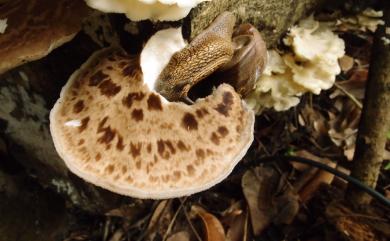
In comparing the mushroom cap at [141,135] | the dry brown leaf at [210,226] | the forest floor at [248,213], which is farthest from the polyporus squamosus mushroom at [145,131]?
the dry brown leaf at [210,226]

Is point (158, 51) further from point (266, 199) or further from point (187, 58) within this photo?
point (266, 199)

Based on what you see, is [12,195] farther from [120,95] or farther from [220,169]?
[220,169]

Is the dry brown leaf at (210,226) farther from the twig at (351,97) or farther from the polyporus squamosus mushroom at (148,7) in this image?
the polyporus squamosus mushroom at (148,7)

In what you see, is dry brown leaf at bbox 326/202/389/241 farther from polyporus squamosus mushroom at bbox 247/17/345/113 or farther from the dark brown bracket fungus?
the dark brown bracket fungus

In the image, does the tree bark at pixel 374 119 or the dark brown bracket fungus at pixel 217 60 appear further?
the tree bark at pixel 374 119

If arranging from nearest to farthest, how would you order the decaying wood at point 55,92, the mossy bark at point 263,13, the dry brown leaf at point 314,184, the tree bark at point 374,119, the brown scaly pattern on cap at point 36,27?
the brown scaly pattern on cap at point 36,27 → the mossy bark at point 263,13 → the decaying wood at point 55,92 → the tree bark at point 374,119 → the dry brown leaf at point 314,184

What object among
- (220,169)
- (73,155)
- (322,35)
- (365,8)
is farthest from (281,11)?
(73,155)
